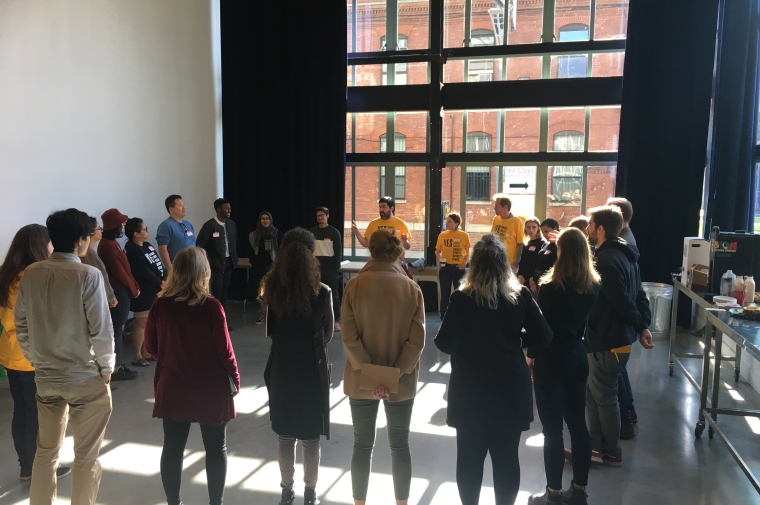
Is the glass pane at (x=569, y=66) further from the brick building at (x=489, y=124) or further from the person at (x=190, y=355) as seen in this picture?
the person at (x=190, y=355)

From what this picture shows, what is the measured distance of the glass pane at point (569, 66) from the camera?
6.97 metres

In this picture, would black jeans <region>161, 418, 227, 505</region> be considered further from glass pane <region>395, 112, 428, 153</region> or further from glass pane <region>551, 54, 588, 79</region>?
glass pane <region>551, 54, 588, 79</region>

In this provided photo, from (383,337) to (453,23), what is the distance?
623 centimetres

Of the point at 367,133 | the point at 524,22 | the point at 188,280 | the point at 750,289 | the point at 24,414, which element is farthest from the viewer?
the point at 367,133

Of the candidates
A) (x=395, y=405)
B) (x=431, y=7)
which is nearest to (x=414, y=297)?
(x=395, y=405)

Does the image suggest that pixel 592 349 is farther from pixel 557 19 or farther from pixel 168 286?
pixel 557 19

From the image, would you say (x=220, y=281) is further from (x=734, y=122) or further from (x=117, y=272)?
(x=734, y=122)

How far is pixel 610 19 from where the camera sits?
6812 mm

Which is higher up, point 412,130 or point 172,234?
point 412,130

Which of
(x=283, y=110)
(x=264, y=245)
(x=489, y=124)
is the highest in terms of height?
(x=283, y=110)

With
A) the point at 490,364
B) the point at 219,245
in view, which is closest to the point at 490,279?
the point at 490,364

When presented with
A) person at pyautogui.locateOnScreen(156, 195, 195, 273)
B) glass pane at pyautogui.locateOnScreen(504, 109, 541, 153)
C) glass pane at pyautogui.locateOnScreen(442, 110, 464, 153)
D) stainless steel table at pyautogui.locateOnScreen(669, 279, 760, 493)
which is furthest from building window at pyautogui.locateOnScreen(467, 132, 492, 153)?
person at pyautogui.locateOnScreen(156, 195, 195, 273)

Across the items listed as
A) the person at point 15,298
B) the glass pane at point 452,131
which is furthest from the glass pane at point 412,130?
the person at point 15,298

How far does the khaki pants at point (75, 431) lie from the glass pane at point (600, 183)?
246 inches
